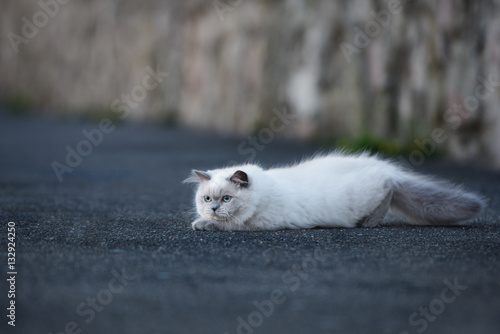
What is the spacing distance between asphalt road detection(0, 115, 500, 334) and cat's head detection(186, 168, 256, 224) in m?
0.20

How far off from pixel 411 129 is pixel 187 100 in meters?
9.24

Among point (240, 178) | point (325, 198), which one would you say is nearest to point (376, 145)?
point (325, 198)

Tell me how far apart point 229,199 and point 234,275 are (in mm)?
1199

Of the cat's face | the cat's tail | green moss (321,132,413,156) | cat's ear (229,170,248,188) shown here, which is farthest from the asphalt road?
green moss (321,132,413,156)

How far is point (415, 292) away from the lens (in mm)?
2756

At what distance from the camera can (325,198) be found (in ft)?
14.1

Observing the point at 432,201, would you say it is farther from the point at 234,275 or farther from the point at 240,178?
the point at 234,275

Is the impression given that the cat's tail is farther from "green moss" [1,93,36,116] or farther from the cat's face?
"green moss" [1,93,36,116]

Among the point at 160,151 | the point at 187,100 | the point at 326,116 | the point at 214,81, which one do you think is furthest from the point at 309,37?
the point at 187,100

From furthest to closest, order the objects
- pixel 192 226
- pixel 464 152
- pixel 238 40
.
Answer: pixel 238 40 < pixel 464 152 < pixel 192 226

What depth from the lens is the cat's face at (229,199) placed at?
4172mm

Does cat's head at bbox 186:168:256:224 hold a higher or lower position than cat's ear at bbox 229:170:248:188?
lower

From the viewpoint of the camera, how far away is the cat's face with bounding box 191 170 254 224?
4172 mm

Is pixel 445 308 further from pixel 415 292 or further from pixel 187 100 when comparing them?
pixel 187 100
